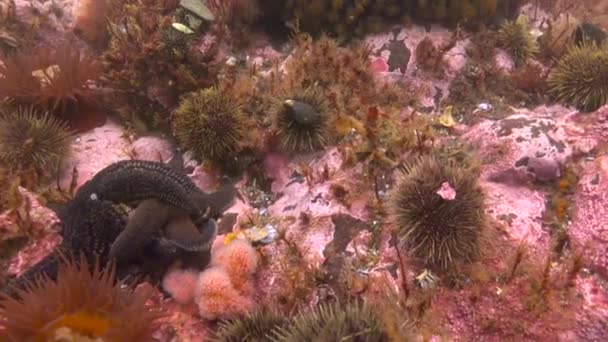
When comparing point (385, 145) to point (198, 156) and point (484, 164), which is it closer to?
point (484, 164)

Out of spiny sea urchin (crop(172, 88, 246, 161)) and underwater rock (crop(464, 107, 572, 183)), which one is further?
spiny sea urchin (crop(172, 88, 246, 161))

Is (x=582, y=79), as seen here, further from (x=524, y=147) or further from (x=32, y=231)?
(x=32, y=231)

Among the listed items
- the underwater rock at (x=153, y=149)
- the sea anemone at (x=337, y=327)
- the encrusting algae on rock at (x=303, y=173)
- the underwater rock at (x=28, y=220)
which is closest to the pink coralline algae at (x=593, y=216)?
the encrusting algae on rock at (x=303, y=173)

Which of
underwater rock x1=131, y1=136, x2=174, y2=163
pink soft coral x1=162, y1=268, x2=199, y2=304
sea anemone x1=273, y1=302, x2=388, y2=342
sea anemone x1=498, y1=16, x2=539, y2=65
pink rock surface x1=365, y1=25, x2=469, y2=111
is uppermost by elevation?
sea anemone x1=498, y1=16, x2=539, y2=65

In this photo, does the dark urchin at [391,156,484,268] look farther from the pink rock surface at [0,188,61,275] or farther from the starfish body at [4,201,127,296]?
the pink rock surface at [0,188,61,275]

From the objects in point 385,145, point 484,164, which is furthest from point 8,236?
point 484,164

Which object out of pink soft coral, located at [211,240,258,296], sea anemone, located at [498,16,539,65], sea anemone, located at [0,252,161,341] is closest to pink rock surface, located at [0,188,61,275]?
sea anemone, located at [0,252,161,341]

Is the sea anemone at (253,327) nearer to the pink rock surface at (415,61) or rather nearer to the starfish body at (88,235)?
the starfish body at (88,235)

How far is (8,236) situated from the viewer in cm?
550

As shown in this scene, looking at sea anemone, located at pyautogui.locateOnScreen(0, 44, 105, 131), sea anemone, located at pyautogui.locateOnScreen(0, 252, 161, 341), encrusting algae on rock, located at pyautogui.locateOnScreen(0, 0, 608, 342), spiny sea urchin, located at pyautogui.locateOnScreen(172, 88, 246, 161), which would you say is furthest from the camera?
sea anemone, located at pyautogui.locateOnScreen(0, 44, 105, 131)

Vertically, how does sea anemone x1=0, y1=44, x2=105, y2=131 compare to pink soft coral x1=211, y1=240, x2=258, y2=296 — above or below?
above

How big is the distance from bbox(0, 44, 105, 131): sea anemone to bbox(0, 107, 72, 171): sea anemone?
1.46ft

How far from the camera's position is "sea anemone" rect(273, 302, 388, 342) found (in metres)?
3.63

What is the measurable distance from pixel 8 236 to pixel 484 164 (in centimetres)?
562
